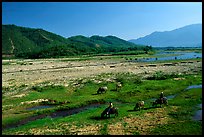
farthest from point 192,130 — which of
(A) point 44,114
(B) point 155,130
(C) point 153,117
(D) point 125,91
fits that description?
(D) point 125,91

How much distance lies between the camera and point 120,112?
27.0 meters

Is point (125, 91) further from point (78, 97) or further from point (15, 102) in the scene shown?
point (15, 102)

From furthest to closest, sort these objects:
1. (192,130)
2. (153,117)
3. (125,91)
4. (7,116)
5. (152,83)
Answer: (152,83) → (125,91) → (7,116) → (153,117) → (192,130)

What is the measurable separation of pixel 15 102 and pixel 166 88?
21.6m

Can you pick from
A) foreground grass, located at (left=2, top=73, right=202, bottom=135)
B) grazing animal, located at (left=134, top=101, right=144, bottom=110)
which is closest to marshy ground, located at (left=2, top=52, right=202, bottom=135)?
foreground grass, located at (left=2, top=73, right=202, bottom=135)

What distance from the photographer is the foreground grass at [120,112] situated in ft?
71.1

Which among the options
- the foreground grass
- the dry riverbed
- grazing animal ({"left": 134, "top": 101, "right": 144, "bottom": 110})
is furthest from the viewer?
the dry riverbed

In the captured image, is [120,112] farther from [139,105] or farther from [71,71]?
[71,71]

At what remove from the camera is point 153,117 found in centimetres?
2462

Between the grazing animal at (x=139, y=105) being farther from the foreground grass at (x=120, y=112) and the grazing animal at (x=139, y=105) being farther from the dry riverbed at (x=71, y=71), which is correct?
the dry riverbed at (x=71, y=71)

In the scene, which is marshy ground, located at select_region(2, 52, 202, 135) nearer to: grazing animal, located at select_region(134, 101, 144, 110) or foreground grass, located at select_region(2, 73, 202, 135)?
foreground grass, located at select_region(2, 73, 202, 135)

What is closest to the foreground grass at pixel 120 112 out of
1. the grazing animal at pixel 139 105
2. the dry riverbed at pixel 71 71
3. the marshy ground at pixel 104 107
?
the marshy ground at pixel 104 107

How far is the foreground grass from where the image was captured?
2166cm

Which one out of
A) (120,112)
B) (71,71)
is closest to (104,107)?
(120,112)
